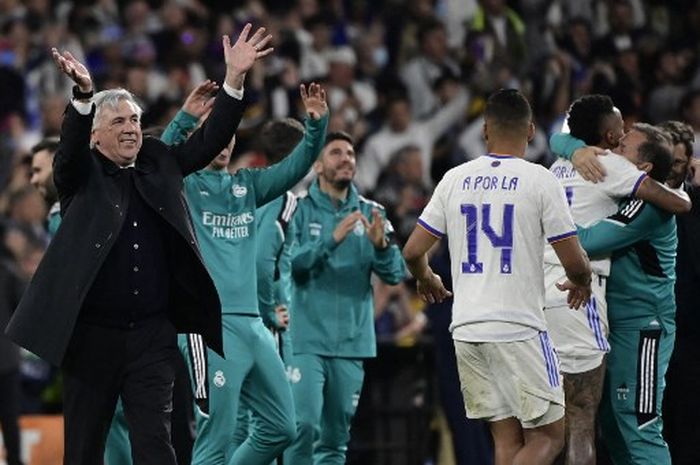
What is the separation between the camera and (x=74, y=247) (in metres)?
→ 8.16

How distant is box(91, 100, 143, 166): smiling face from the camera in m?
8.38

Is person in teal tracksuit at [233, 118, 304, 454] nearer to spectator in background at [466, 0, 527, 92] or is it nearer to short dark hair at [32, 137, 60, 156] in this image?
short dark hair at [32, 137, 60, 156]

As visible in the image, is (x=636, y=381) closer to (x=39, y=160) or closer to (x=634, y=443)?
(x=634, y=443)

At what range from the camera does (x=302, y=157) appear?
9.62m

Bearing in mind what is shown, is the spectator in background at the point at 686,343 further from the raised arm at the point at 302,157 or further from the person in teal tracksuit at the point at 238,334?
the person in teal tracksuit at the point at 238,334

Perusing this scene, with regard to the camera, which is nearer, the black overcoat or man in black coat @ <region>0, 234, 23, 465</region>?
the black overcoat

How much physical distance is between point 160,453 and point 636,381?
2.86 m

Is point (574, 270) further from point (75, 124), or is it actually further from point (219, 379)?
point (75, 124)

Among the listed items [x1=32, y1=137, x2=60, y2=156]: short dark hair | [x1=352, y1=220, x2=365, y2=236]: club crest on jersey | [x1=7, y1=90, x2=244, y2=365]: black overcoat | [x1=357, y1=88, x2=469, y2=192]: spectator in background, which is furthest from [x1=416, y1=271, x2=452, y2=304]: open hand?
[x1=357, y1=88, x2=469, y2=192]: spectator in background

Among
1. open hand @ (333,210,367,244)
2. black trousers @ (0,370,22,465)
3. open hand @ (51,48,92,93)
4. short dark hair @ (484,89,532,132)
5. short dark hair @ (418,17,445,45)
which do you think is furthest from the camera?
short dark hair @ (418,17,445,45)

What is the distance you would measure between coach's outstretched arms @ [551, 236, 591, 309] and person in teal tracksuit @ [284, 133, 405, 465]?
2.53 meters

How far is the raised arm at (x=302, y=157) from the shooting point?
9469 mm

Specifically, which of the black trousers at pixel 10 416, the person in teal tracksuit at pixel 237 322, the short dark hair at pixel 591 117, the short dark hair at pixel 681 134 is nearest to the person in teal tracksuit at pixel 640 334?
the short dark hair at pixel 591 117

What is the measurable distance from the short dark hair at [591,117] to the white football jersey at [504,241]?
4.15ft
